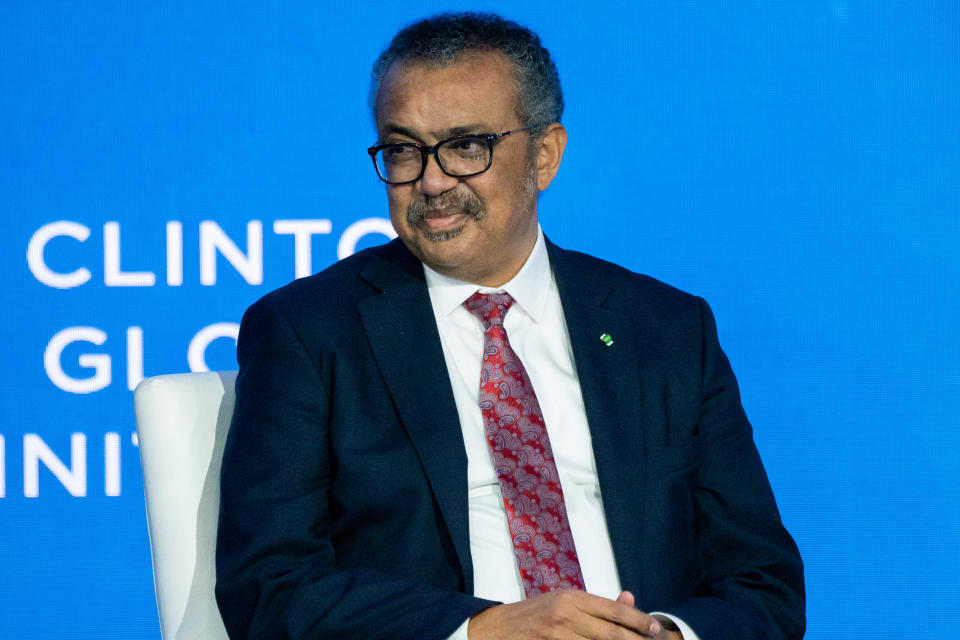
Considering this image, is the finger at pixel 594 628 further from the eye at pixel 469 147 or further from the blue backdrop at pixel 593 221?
the blue backdrop at pixel 593 221

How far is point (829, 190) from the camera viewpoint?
9.57 ft

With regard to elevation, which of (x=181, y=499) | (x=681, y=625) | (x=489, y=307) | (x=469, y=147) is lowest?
(x=681, y=625)

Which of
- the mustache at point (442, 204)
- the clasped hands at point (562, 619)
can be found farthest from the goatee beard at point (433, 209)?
the clasped hands at point (562, 619)

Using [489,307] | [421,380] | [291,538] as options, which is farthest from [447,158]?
[291,538]

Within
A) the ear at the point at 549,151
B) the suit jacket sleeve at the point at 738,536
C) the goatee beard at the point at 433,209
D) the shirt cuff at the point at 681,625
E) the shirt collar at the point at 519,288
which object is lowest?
the shirt cuff at the point at 681,625

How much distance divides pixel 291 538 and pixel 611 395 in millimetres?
595

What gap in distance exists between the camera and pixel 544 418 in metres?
1.87

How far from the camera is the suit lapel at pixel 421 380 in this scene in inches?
66.6

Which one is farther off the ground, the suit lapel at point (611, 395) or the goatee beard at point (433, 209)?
the goatee beard at point (433, 209)

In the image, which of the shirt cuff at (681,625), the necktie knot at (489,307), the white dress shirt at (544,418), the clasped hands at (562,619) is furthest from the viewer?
the necktie knot at (489,307)

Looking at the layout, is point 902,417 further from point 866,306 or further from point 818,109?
point 818,109

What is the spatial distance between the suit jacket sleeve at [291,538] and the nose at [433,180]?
Answer: 0.32 m

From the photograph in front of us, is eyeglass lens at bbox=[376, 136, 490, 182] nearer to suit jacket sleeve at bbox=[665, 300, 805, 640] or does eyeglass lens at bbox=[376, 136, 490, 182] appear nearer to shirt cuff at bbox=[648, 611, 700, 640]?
suit jacket sleeve at bbox=[665, 300, 805, 640]

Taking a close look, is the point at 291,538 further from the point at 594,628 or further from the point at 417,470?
the point at 594,628
